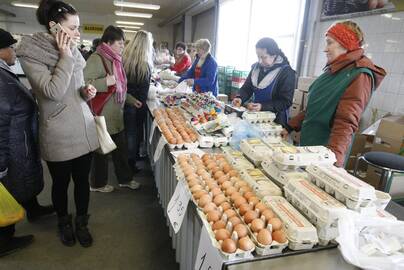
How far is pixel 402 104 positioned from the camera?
9.97ft

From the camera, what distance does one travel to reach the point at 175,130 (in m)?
1.96

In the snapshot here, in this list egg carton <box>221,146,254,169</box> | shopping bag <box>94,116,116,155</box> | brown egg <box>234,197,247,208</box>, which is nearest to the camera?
brown egg <box>234,197,247,208</box>

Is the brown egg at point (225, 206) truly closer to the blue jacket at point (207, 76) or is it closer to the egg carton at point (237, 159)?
the egg carton at point (237, 159)

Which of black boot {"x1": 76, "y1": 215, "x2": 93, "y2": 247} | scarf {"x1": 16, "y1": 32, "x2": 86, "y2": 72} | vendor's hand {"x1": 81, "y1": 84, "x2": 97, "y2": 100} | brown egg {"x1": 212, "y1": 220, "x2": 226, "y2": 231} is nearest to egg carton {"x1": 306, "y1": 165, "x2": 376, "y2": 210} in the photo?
brown egg {"x1": 212, "y1": 220, "x2": 226, "y2": 231}

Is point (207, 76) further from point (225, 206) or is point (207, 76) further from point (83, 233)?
point (225, 206)

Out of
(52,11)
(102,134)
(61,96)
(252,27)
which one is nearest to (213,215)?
(61,96)

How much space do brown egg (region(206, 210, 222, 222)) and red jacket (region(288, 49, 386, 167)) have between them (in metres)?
0.79

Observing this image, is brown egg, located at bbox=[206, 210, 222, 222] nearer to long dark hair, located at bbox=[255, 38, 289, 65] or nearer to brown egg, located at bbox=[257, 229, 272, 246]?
brown egg, located at bbox=[257, 229, 272, 246]

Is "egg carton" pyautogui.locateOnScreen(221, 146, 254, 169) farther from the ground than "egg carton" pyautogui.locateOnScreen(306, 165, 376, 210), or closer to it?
closer to it

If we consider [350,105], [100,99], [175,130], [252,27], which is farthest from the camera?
[252,27]

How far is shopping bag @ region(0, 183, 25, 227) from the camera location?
181 cm

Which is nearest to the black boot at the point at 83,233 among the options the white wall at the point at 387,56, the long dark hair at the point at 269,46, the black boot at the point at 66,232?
the black boot at the point at 66,232

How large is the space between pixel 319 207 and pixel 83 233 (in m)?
1.89

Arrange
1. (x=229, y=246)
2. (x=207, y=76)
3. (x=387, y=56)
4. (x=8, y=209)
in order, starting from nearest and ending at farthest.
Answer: (x=229, y=246)
(x=8, y=209)
(x=387, y=56)
(x=207, y=76)
